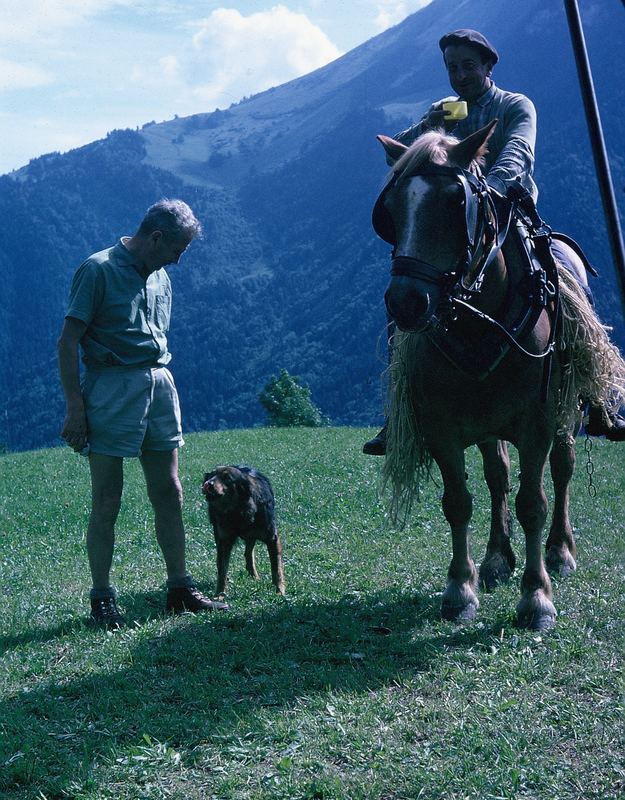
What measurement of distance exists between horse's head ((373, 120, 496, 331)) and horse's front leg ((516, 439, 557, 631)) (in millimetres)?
1556

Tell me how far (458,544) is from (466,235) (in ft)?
7.52

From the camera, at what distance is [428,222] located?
4324mm

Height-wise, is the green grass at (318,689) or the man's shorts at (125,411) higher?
the man's shorts at (125,411)

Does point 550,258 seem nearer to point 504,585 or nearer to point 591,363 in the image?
point 591,363

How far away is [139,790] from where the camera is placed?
11.3ft

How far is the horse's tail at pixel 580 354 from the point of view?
5562 mm

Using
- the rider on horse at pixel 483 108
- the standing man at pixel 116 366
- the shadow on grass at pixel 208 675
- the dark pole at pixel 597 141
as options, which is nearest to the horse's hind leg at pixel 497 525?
the shadow on grass at pixel 208 675

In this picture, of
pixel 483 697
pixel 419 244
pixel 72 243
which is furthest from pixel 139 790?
pixel 72 243

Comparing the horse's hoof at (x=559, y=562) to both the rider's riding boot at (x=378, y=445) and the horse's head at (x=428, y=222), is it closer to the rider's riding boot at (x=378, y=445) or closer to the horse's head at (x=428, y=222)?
the rider's riding boot at (x=378, y=445)

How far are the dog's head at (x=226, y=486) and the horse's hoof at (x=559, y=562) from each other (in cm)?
247

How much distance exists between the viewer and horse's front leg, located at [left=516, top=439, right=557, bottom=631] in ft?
17.3

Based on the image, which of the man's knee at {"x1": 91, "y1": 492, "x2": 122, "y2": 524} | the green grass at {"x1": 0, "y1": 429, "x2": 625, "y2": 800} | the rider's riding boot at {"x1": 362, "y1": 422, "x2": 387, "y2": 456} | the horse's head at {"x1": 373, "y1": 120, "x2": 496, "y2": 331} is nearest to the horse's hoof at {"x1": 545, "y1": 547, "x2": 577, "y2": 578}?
the green grass at {"x1": 0, "y1": 429, "x2": 625, "y2": 800}

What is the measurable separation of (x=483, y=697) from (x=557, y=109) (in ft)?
548

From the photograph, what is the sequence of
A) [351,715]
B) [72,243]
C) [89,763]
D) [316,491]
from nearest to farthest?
[89,763]
[351,715]
[316,491]
[72,243]
